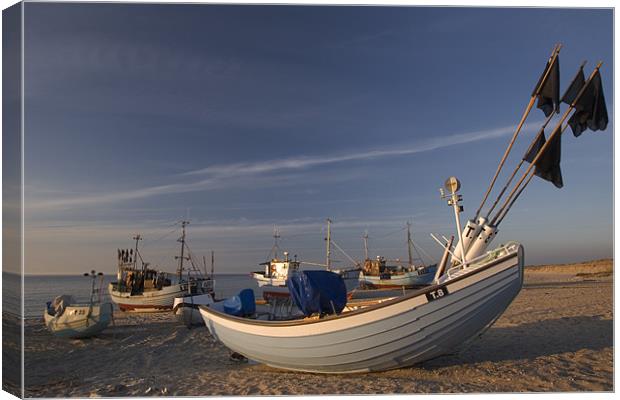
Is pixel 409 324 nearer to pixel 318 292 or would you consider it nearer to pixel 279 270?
pixel 318 292

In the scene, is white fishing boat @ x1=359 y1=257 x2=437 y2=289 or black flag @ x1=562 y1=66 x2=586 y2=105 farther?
white fishing boat @ x1=359 y1=257 x2=437 y2=289

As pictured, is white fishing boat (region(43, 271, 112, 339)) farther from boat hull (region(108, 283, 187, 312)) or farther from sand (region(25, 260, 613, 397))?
boat hull (region(108, 283, 187, 312))

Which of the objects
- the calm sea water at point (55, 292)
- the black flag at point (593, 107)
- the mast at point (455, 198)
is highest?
the black flag at point (593, 107)

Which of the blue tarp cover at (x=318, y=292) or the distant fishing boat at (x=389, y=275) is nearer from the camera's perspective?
the blue tarp cover at (x=318, y=292)

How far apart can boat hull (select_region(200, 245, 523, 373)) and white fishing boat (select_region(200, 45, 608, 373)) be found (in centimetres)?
1

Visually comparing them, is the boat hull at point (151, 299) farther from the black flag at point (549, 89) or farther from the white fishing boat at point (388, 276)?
the black flag at point (549, 89)

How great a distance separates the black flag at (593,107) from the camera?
825cm

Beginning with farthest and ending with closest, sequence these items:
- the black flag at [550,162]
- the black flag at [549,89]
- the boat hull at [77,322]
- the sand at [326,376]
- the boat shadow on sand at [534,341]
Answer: the boat hull at [77,322] < the boat shadow on sand at [534,341] < the black flag at [550,162] < the black flag at [549,89] < the sand at [326,376]

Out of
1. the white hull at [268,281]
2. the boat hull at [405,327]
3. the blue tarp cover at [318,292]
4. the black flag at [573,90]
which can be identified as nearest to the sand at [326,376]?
the boat hull at [405,327]

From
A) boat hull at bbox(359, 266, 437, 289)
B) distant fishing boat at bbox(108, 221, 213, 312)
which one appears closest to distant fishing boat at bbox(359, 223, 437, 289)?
boat hull at bbox(359, 266, 437, 289)

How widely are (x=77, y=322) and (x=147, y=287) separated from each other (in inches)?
535

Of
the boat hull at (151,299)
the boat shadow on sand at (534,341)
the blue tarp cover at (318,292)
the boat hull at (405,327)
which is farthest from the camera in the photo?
the boat hull at (151,299)

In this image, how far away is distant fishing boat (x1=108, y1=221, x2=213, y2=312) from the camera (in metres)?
26.9

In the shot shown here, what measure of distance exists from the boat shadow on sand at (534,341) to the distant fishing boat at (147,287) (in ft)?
58.3
